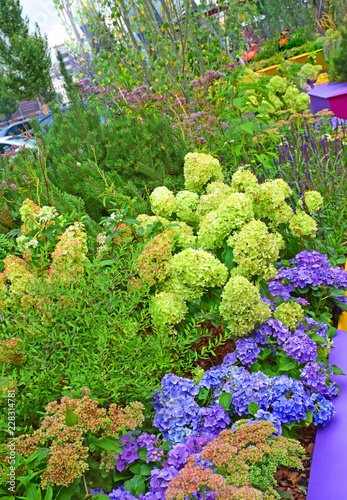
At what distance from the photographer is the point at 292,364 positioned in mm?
1915

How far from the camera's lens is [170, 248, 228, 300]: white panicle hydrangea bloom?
6.44 ft

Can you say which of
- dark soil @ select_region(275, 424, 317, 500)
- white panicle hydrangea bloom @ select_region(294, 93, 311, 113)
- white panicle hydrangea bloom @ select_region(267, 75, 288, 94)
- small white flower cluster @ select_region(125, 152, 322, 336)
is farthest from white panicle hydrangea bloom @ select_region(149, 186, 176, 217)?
white panicle hydrangea bloom @ select_region(267, 75, 288, 94)

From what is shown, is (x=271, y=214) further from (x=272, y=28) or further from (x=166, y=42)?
(x=272, y=28)

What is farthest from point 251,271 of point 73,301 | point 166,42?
point 166,42

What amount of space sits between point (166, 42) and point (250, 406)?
4.70 m

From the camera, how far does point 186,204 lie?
9.12ft

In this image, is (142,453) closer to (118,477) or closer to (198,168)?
(118,477)

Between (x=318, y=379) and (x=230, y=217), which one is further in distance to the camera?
(x=230, y=217)

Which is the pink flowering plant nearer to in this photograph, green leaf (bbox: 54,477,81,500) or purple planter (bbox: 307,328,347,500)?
green leaf (bbox: 54,477,81,500)

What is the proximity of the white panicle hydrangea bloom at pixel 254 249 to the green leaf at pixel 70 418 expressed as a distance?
1.10 meters

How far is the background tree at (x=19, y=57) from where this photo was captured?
65.7 feet

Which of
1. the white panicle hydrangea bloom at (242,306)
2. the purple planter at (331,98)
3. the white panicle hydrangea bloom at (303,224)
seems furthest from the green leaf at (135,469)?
the purple planter at (331,98)

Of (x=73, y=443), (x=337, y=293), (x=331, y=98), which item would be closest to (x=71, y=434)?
(x=73, y=443)

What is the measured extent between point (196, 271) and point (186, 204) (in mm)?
931
